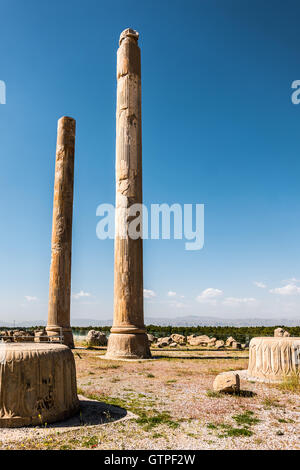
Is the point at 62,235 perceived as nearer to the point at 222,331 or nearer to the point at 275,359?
the point at 275,359

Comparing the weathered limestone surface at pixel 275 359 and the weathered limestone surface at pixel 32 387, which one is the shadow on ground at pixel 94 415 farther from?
the weathered limestone surface at pixel 275 359

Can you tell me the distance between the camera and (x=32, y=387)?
5398 mm

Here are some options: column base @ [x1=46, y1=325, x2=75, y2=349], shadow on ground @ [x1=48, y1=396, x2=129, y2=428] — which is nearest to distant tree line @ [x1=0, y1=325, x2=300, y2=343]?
column base @ [x1=46, y1=325, x2=75, y2=349]

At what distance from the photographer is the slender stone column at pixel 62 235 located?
1850cm

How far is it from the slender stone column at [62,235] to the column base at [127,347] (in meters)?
4.75

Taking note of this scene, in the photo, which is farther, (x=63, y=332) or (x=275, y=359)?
(x=63, y=332)

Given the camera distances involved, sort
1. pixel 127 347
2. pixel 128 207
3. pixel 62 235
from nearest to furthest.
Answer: pixel 127 347, pixel 128 207, pixel 62 235

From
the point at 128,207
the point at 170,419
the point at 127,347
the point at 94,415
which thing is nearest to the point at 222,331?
the point at 127,347

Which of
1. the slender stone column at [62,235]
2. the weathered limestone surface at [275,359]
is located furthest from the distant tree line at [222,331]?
the weathered limestone surface at [275,359]

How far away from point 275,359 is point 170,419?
169 inches

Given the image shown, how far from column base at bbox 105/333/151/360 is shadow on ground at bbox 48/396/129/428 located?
6.70m
